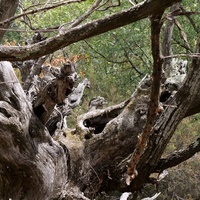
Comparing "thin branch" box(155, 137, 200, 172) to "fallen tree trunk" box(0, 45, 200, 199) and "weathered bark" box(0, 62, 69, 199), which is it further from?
"weathered bark" box(0, 62, 69, 199)

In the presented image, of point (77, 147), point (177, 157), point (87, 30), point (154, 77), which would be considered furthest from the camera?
point (177, 157)

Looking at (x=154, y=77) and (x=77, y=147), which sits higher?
(x=154, y=77)

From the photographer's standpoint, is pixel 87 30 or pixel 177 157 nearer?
pixel 87 30

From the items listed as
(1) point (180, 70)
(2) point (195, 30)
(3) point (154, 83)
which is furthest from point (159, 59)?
(2) point (195, 30)

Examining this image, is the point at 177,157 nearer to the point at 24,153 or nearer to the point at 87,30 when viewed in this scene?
the point at 24,153

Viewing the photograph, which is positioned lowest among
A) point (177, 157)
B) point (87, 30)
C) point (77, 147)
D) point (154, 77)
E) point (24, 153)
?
point (177, 157)

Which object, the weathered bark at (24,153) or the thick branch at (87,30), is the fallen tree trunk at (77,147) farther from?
the thick branch at (87,30)

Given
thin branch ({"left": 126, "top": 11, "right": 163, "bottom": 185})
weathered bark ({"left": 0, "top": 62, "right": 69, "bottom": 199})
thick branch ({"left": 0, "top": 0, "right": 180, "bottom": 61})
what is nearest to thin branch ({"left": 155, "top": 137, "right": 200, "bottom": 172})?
weathered bark ({"left": 0, "top": 62, "right": 69, "bottom": 199})

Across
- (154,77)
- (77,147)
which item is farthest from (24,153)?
(154,77)

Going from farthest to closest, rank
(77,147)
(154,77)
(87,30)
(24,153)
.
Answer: (77,147) < (24,153) < (154,77) < (87,30)

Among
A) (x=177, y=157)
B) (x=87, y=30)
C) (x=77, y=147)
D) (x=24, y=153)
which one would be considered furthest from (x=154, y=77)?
(x=177, y=157)

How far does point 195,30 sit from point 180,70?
1.89m

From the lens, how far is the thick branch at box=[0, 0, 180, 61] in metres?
1.61

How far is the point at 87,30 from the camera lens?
1762mm
